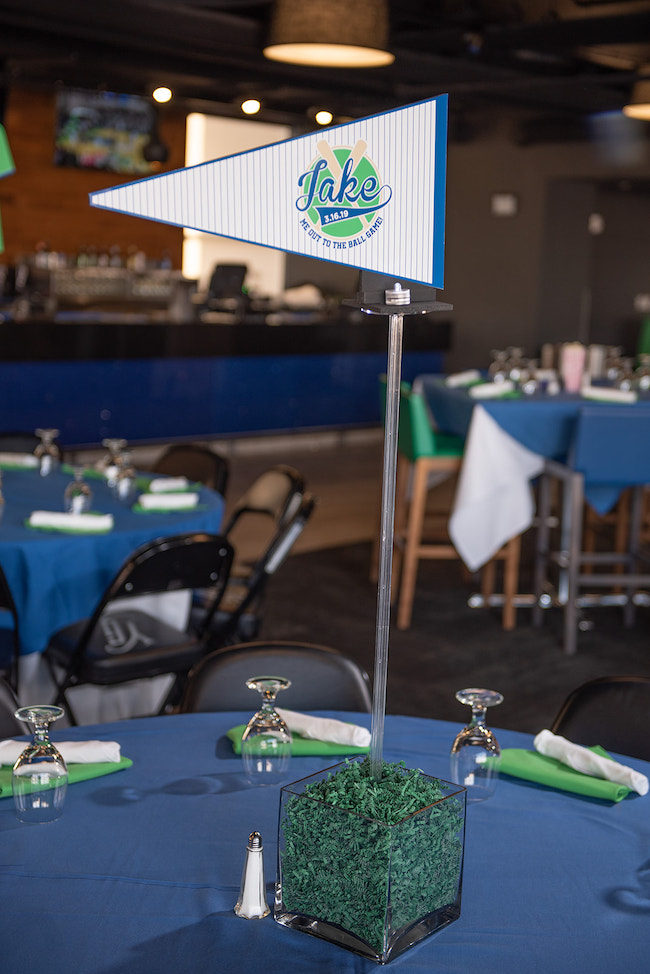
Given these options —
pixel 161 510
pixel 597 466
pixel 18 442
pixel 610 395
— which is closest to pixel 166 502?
pixel 161 510

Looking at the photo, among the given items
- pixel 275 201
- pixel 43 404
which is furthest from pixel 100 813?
pixel 43 404

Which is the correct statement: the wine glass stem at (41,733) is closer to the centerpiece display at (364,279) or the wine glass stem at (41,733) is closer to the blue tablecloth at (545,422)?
the centerpiece display at (364,279)

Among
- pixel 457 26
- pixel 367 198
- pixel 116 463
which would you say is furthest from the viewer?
pixel 457 26

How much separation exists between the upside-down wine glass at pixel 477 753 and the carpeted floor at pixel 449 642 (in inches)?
89.7

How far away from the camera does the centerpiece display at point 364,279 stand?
1.35 metres

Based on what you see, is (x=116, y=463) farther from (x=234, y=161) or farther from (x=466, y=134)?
(x=466, y=134)

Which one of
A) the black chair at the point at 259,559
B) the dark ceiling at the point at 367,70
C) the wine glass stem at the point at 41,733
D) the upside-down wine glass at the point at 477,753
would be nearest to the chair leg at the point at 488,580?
the black chair at the point at 259,559

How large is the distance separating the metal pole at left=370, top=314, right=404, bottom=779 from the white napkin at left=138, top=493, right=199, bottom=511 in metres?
2.64

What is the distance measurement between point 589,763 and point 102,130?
12134 millimetres

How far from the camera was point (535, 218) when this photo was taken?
1209cm

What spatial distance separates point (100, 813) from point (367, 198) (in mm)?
992

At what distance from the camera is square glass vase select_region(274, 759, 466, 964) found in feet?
4.38

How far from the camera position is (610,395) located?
5637 millimetres

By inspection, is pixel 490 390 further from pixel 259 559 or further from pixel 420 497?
pixel 259 559
